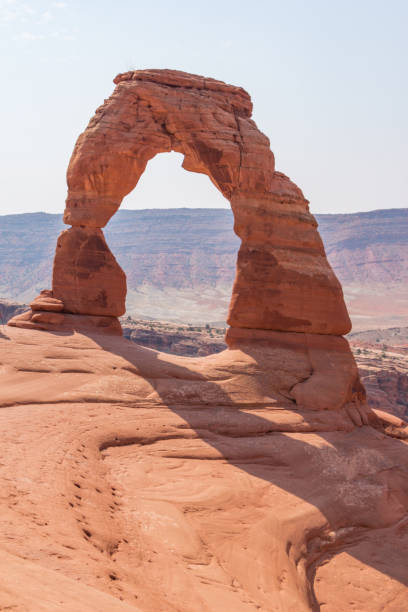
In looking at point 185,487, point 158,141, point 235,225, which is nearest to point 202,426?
point 185,487

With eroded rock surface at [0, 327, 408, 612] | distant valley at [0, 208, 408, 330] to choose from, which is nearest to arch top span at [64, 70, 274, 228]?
eroded rock surface at [0, 327, 408, 612]

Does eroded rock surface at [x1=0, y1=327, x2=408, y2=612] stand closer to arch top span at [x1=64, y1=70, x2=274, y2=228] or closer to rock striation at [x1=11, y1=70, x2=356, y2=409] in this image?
rock striation at [x1=11, y1=70, x2=356, y2=409]

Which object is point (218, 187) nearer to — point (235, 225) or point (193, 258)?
point (235, 225)

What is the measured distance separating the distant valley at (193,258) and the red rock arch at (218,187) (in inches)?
2824

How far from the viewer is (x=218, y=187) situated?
1608cm

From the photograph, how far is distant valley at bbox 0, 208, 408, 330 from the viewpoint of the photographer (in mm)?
97812

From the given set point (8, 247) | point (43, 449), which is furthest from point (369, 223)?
point (43, 449)

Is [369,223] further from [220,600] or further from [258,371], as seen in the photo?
[220,600]

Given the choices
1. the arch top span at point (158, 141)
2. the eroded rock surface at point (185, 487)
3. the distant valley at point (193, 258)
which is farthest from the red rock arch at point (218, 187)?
the distant valley at point (193, 258)

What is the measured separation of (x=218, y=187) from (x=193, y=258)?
4047 inches

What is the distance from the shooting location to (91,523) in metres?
7.18

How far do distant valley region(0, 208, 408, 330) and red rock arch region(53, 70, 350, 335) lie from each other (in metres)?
71.7

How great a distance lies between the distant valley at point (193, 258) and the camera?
9781cm

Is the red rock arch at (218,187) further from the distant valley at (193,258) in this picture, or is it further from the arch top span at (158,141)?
the distant valley at (193,258)
